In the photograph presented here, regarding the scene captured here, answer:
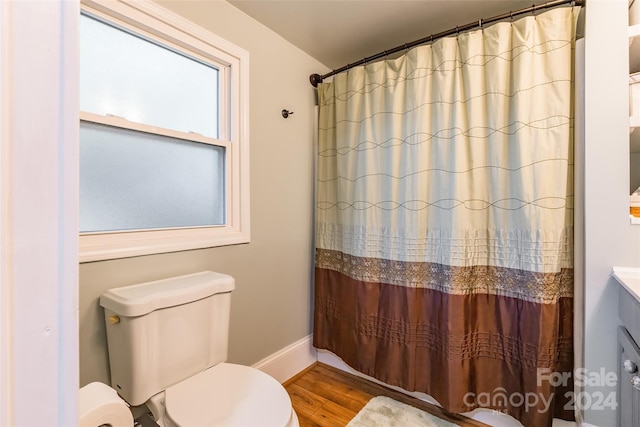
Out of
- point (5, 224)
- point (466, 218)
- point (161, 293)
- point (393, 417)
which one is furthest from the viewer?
point (393, 417)

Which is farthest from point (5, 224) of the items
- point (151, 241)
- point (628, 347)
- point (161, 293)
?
point (628, 347)

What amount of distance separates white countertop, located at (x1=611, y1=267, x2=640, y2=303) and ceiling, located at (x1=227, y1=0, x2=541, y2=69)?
1303mm

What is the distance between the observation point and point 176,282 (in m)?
1.22

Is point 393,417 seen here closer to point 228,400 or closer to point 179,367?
point 228,400

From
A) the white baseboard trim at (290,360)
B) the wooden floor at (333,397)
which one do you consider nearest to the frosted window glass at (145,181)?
the white baseboard trim at (290,360)

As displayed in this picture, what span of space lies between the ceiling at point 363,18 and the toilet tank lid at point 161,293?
55.1 inches

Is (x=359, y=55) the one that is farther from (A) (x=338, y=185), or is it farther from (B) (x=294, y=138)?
(A) (x=338, y=185)

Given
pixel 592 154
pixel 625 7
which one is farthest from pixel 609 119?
pixel 625 7

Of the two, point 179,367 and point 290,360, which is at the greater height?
point 179,367

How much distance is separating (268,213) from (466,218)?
1.08m

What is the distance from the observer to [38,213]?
30 centimetres

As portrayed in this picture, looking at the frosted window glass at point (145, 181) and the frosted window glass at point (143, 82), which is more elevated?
the frosted window glass at point (143, 82)

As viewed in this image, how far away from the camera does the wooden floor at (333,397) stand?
152 centimetres

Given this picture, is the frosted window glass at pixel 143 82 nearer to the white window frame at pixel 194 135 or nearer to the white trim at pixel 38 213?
the white window frame at pixel 194 135
